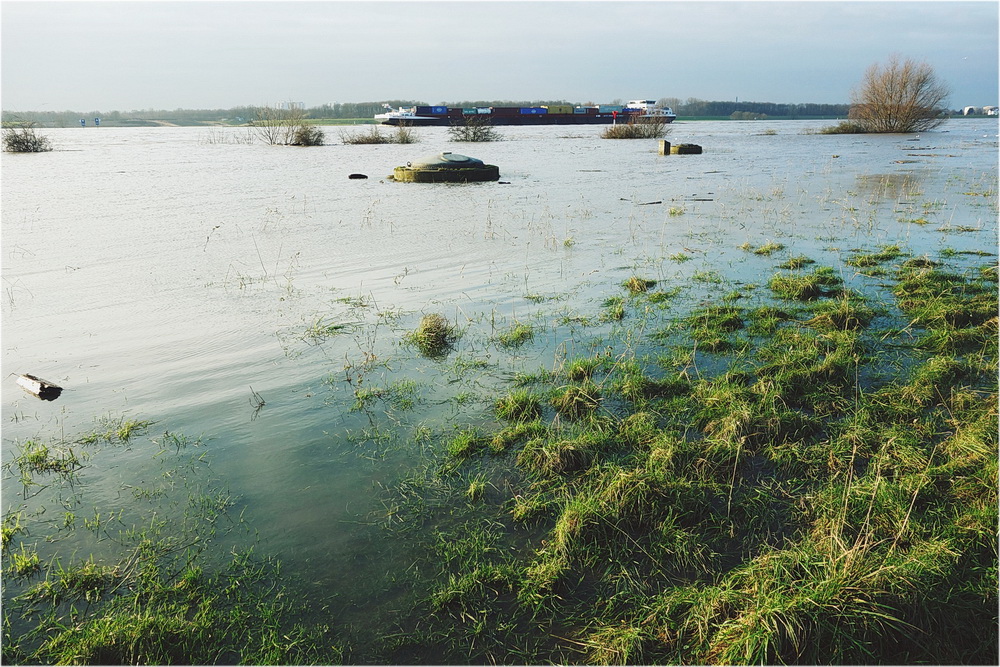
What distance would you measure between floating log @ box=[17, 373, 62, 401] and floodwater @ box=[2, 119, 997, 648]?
140 millimetres

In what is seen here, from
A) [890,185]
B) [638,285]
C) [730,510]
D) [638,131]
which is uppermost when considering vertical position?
[638,131]

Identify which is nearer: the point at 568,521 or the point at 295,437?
the point at 568,521

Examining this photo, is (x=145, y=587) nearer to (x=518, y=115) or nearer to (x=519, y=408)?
(x=519, y=408)

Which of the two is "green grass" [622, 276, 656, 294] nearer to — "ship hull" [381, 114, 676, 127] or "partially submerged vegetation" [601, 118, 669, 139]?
"partially submerged vegetation" [601, 118, 669, 139]

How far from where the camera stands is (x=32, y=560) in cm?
412

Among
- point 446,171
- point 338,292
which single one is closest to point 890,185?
point 446,171

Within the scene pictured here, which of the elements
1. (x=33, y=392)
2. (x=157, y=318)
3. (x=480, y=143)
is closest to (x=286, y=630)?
(x=33, y=392)

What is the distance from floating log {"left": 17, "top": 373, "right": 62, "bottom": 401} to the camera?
667 centimetres

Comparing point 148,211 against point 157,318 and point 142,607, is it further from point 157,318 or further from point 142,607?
point 142,607

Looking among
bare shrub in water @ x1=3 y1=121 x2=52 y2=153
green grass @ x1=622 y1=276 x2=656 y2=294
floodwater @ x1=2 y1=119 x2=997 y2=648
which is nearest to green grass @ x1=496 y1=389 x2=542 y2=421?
floodwater @ x1=2 y1=119 x2=997 y2=648

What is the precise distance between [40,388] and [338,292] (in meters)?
4.85

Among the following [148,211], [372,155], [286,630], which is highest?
[372,155]

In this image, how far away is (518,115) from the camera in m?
113

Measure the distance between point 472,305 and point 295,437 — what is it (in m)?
4.52
